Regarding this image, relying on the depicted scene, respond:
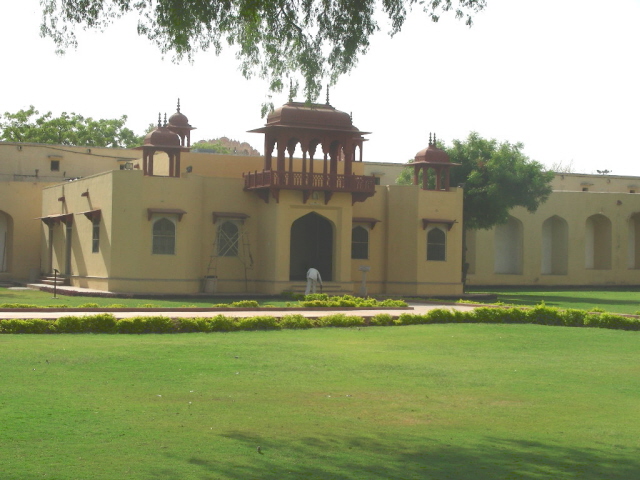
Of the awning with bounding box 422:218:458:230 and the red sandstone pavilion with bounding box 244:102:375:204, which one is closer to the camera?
the red sandstone pavilion with bounding box 244:102:375:204

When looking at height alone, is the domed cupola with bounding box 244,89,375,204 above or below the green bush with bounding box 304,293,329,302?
above

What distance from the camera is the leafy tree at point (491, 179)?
35.4 meters

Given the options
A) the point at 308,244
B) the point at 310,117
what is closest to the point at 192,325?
the point at 310,117

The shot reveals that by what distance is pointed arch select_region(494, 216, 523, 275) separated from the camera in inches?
1727

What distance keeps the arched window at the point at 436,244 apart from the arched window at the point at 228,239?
264 inches

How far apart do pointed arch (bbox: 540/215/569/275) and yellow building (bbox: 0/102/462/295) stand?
1324 cm

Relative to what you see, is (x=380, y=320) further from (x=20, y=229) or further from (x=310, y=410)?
(x=20, y=229)

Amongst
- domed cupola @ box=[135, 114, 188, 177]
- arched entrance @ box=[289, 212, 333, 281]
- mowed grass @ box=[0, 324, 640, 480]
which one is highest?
domed cupola @ box=[135, 114, 188, 177]

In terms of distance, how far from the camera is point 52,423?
782 cm

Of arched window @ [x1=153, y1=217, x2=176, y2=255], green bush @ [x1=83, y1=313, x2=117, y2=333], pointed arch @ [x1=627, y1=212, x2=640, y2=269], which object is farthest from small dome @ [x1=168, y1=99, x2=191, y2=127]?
pointed arch @ [x1=627, y1=212, x2=640, y2=269]

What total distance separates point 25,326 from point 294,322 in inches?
197

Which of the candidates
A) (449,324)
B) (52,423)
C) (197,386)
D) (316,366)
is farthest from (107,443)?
(449,324)

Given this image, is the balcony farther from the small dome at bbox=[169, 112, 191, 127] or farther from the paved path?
the paved path

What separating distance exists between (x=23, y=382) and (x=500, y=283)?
3449 centimetres
